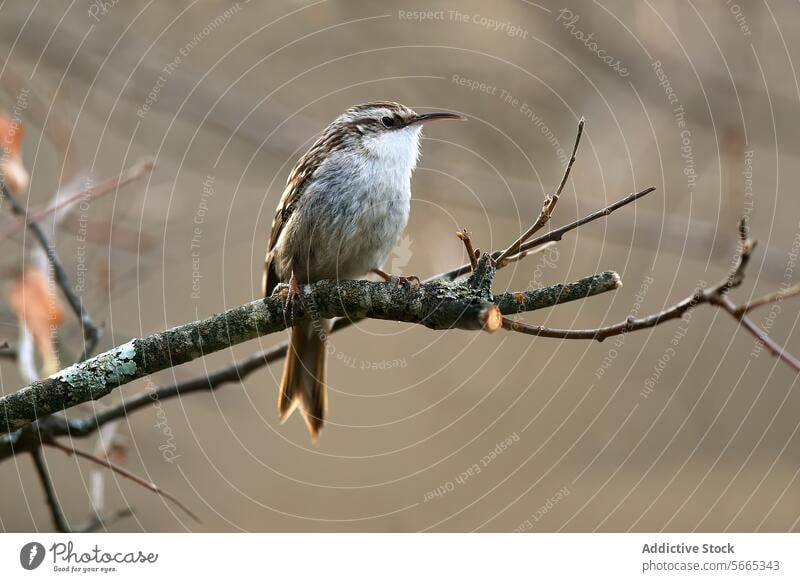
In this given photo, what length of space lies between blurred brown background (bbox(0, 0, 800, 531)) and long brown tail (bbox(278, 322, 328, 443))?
23.7 inches

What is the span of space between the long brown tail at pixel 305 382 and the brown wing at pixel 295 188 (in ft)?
1.07

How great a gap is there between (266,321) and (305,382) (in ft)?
4.41

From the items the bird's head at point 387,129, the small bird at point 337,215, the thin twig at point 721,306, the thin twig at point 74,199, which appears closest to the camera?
the thin twig at point 721,306

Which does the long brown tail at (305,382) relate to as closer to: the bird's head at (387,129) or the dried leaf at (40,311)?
the bird's head at (387,129)

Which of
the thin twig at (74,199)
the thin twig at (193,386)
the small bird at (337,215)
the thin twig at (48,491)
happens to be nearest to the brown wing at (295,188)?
the small bird at (337,215)

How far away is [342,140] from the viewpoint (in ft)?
13.3

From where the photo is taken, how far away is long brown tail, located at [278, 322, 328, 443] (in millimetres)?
4160

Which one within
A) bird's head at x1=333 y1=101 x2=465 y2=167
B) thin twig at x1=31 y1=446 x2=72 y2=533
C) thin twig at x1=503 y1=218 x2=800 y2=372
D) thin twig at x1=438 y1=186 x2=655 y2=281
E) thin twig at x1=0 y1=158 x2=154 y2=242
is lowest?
thin twig at x1=31 y1=446 x2=72 y2=533

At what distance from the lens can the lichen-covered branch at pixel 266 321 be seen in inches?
99.8

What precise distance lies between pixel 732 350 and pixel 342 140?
3.07 m

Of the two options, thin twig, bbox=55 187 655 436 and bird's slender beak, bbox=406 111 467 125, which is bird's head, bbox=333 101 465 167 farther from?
thin twig, bbox=55 187 655 436

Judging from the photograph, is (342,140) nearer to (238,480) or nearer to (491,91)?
(491,91)

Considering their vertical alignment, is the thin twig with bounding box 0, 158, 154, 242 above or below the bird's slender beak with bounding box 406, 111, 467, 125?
below

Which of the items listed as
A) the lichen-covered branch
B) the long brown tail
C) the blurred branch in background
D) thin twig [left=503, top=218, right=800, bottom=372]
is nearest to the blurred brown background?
the long brown tail
